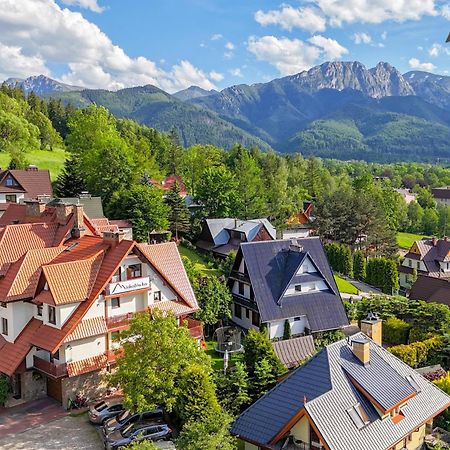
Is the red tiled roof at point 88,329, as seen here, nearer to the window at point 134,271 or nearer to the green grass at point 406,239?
the window at point 134,271

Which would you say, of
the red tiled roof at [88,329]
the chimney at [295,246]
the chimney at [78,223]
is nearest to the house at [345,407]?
the red tiled roof at [88,329]

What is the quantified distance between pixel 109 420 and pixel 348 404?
38.3 feet

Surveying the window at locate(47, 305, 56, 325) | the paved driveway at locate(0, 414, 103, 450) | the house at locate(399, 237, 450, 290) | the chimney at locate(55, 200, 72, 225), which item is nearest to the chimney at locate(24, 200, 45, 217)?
the chimney at locate(55, 200, 72, 225)

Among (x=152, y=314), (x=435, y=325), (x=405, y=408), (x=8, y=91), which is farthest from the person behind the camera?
(x=8, y=91)

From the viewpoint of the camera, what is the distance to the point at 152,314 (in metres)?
28.0

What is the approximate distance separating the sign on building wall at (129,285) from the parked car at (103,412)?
6192mm

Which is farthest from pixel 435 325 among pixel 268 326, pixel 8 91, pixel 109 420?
pixel 8 91

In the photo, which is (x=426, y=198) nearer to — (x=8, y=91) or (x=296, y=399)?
(x=8, y=91)

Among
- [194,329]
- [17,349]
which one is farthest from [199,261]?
[17,349]


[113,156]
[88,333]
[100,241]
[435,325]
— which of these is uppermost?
[113,156]

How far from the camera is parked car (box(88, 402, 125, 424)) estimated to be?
26125mm

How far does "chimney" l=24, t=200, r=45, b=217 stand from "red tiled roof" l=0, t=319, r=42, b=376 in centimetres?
1184

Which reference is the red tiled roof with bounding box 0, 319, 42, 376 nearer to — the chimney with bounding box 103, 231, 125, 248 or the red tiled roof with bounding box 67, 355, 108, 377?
the red tiled roof with bounding box 67, 355, 108, 377

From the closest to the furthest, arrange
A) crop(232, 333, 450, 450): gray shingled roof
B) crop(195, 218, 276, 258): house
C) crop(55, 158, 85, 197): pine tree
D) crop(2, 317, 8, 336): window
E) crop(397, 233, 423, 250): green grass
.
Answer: crop(232, 333, 450, 450): gray shingled roof < crop(2, 317, 8, 336): window < crop(195, 218, 276, 258): house < crop(55, 158, 85, 197): pine tree < crop(397, 233, 423, 250): green grass
